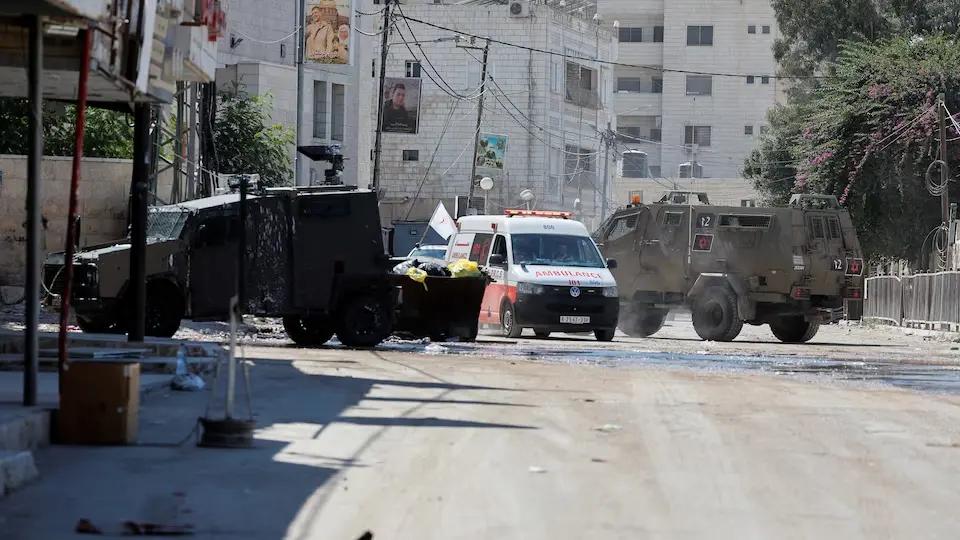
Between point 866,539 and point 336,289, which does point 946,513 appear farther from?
point 336,289

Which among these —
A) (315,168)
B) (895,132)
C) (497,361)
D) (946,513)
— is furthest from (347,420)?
(315,168)

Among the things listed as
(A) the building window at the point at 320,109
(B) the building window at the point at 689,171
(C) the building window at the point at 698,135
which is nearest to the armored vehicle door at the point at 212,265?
(A) the building window at the point at 320,109

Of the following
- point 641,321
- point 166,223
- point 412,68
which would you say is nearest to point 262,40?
point 412,68

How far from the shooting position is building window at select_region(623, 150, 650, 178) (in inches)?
3644

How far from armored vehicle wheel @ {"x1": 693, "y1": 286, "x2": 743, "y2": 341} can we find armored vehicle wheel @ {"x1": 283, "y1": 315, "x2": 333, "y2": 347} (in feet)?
29.0

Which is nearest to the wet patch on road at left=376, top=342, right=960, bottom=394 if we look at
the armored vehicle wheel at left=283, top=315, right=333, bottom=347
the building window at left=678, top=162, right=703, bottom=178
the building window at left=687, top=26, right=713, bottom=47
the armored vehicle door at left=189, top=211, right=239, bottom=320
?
the armored vehicle wheel at left=283, top=315, right=333, bottom=347

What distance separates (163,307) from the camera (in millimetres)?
21062

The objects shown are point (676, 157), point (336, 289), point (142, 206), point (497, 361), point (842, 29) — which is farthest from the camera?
point (676, 157)

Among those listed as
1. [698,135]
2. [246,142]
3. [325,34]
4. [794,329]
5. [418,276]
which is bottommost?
[794,329]

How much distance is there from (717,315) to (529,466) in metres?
20.2

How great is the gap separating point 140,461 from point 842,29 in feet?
171

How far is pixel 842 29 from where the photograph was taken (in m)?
58.7

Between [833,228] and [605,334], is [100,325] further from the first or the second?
[833,228]

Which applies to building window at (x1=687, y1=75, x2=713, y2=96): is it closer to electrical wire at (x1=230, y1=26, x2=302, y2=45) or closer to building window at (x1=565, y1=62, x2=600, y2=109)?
building window at (x1=565, y1=62, x2=600, y2=109)
